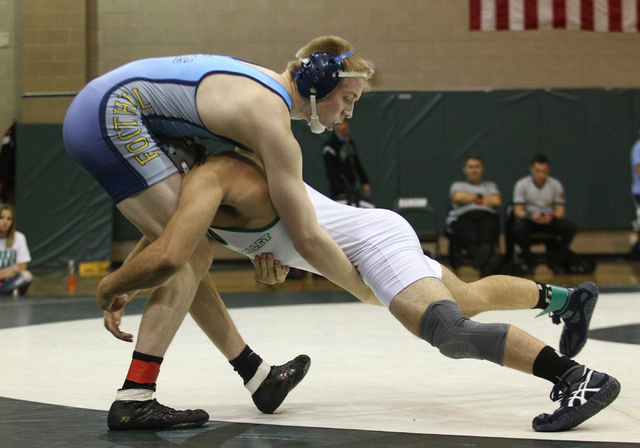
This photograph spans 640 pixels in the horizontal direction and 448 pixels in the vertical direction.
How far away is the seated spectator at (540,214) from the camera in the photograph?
6.90m

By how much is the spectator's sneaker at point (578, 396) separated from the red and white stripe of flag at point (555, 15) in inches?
271

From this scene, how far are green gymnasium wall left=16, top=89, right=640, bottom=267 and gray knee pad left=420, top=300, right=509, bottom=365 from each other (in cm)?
648

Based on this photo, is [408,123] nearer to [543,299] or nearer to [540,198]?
[540,198]

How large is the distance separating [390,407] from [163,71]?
1.12 meters

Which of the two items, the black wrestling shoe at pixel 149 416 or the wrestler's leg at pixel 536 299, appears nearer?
the black wrestling shoe at pixel 149 416

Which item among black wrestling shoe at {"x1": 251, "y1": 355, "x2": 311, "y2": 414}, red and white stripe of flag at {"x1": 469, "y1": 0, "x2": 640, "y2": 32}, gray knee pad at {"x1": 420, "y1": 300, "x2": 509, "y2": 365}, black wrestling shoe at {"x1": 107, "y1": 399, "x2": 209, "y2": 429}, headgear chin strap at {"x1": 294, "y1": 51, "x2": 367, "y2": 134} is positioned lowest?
black wrestling shoe at {"x1": 251, "y1": 355, "x2": 311, "y2": 414}

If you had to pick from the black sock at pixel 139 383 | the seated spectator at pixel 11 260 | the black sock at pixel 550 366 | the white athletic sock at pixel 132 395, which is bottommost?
the seated spectator at pixel 11 260

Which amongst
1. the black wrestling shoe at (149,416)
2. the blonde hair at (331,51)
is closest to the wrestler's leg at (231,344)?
the black wrestling shoe at (149,416)

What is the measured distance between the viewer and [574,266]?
698 centimetres

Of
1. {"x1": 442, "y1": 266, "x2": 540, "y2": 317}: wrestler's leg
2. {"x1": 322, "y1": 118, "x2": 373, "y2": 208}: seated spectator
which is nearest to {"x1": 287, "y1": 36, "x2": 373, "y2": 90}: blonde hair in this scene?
{"x1": 442, "y1": 266, "x2": 540, "y2": 317}: wrestler's leg

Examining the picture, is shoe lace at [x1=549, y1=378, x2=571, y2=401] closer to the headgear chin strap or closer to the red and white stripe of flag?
the headgear chin strap

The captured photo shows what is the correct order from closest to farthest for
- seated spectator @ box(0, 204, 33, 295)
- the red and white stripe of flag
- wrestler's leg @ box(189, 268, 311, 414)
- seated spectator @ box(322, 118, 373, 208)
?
wrestler's leg @ box(189, 268, 311, 414) < seated spectator @ box(0, 204, 33, 295) < seated spectator @ box(322, 118, 373, 208) < the red and white stripe of flag

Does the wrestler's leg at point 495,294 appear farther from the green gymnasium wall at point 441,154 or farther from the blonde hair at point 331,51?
the green gymnasium wall at point 441,154

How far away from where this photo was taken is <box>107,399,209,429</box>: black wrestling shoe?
70.9 inches
